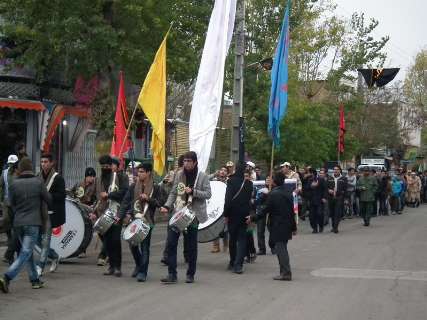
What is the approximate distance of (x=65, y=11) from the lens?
74.5 feet

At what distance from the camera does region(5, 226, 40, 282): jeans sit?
33.1 feet

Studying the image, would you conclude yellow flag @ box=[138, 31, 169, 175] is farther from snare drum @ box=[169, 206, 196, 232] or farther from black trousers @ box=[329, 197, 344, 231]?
black trousers @ box=[329, 197, 344, 231]

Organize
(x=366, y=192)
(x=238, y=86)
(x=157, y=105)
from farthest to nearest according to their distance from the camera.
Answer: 1. (x=366, y=192)
2. (x=238, y=86)
3. (x=157, y=105)

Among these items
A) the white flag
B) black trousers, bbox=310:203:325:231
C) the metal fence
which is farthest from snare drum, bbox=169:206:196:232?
the metal fence

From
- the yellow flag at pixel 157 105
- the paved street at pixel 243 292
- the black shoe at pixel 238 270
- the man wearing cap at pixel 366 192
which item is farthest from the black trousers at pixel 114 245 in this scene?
the man wearing cap at pixel 366 192

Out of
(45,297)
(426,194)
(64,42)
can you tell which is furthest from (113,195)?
(426,194)

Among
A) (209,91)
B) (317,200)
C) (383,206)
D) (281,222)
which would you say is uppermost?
(209,91)

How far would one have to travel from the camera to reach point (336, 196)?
71.8 feet

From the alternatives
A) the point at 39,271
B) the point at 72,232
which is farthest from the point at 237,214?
the point at 39,271

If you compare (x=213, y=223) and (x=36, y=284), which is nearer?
(x=36, y=284)

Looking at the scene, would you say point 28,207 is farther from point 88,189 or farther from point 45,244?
point 88,189

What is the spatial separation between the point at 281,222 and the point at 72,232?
345 centimetres

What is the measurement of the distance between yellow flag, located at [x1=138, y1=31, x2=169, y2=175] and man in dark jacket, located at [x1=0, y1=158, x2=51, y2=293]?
3828 millimetres

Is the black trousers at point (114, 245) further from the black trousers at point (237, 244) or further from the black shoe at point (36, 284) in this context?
the black trousers at point (237, 244)
